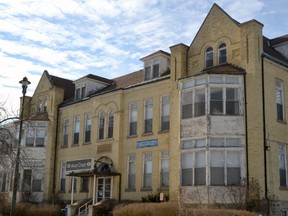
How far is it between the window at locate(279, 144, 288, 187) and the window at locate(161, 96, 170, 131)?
743 centimetres

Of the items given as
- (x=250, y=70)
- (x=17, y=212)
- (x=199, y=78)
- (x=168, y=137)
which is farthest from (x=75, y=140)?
(x=250, y=70)

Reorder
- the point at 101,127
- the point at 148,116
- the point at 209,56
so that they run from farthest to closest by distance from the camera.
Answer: the point at 101,127 → the point at 148,116 → the point at 209,56

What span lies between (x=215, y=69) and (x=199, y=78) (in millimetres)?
1105

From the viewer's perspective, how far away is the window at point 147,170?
30656mm

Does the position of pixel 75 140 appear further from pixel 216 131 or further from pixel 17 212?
pixel 216 131

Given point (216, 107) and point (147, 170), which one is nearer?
point (216, 107)

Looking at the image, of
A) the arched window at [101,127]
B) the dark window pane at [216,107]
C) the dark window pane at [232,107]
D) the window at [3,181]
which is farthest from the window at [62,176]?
the dark window pane at [232,107]

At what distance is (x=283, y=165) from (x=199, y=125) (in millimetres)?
5646

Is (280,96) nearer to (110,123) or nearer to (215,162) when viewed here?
(215,162)

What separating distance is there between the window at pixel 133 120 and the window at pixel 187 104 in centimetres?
593

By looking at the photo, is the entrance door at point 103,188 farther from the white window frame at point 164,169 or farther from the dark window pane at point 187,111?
the dark window pane at point 187,111

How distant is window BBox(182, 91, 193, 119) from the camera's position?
88.4 ft

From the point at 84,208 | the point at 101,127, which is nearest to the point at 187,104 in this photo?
the point at 101,127

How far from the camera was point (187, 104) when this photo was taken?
27188mm
